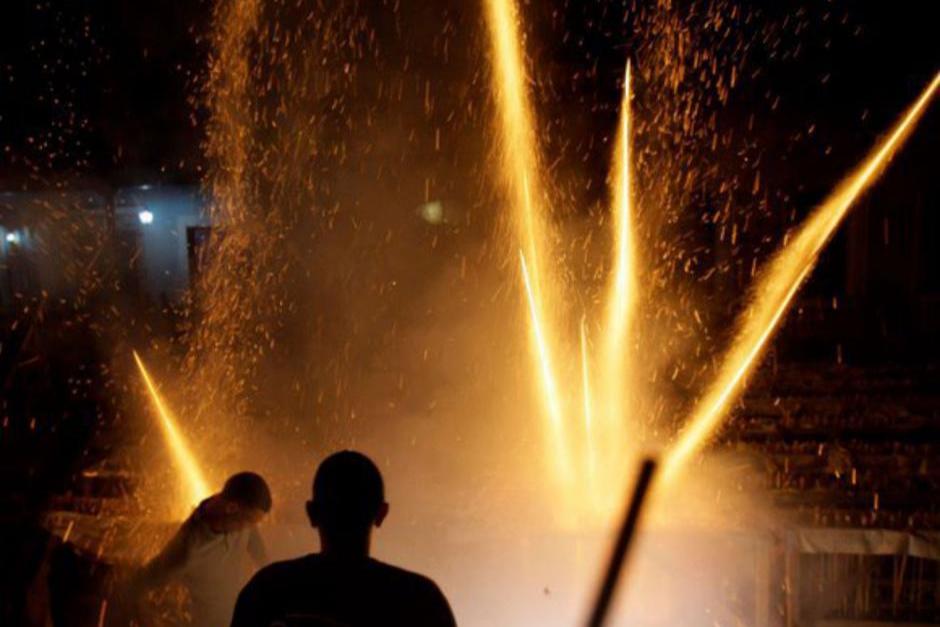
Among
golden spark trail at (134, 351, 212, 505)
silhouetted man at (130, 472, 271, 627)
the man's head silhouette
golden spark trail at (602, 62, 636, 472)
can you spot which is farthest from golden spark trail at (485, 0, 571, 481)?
the man's head silhouette

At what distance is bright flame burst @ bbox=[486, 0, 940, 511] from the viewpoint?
23.1 ft

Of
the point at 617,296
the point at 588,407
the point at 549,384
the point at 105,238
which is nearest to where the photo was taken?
the point at 588,407

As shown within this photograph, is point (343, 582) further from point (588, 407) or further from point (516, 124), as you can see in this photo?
point (516, 124)

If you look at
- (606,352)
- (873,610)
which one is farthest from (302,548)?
(606,352)

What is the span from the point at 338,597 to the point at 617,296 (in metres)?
9.74

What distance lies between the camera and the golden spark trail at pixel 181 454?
609 centimetres

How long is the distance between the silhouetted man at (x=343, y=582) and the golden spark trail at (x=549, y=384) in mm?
4848

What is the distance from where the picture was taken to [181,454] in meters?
6.73

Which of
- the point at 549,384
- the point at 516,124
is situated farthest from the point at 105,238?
the point at 549,384

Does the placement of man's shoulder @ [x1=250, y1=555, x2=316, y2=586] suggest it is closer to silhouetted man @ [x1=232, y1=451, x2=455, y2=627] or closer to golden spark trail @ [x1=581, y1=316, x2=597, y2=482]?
silhouetted man @ [x1=232, y1=451, x2=455, y2=627]

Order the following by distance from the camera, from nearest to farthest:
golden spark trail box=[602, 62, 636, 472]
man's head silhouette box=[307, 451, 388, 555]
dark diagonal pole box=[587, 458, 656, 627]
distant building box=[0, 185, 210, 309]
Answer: man's head silhouette box=[307, 451, 388, 555] → dark diagonal pole box=[587, 458, 656, 627] → golden spark trail box=[602, 62, 636, 472] → distant building box=[0, 185, 210, 309]

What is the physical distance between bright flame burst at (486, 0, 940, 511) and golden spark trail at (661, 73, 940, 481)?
17 millimetres

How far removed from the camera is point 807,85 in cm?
1070

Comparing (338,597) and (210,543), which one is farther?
(210,543)
